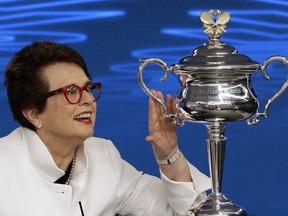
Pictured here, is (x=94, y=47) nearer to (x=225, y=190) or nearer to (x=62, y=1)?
(x=62, y=1)

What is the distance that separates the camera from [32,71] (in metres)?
2.47

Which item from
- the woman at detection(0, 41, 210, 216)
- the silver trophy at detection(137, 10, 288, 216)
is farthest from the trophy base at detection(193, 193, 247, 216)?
the woman at detection(0, 41, 210, 216)

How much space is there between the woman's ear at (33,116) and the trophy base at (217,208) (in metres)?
0.49

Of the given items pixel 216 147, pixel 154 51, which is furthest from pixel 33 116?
pixel 154 51

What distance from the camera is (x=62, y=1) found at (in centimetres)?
394

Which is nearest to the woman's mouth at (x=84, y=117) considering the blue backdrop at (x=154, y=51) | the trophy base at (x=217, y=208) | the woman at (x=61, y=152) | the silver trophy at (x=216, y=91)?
the woman at (x=61, y=152)

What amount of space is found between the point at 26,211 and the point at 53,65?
0.37 m

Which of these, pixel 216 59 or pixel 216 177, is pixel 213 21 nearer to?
pixel 216 59

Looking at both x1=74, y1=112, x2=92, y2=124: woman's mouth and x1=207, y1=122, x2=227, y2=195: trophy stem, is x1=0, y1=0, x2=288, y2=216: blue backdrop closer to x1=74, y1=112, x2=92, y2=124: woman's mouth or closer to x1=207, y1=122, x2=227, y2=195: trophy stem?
x1=74, y1=112, x2=92, y2=124: woman's mouth

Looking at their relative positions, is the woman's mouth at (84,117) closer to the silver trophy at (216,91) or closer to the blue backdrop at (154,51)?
the silver trophy at (216,91)

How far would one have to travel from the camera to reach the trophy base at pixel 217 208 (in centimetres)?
222

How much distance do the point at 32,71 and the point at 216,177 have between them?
0.54m

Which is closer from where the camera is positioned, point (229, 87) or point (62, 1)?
point (229, 87)

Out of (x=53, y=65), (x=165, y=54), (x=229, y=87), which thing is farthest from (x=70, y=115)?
(x=165, y=54)
